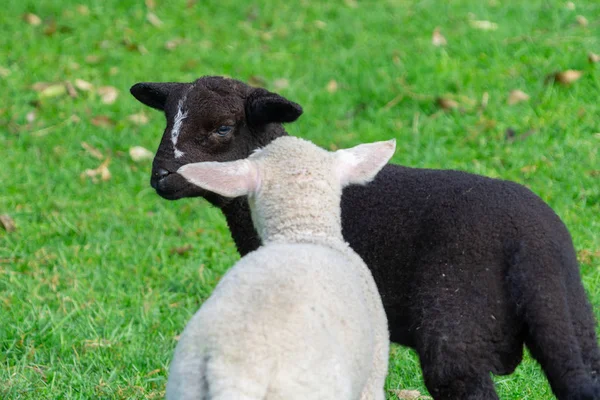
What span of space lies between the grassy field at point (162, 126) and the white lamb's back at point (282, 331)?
162cm

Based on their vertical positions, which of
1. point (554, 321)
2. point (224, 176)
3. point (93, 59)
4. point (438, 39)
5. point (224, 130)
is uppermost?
point (224, 176)

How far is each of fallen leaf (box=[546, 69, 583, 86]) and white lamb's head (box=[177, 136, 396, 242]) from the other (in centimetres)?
472

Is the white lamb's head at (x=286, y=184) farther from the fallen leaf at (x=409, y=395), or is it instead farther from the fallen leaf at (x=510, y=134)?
the fallen leaf at (x=510, y=134)

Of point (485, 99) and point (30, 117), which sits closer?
point (485, 99)

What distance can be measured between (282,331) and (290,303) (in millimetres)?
102

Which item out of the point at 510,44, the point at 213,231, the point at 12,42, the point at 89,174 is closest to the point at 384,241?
the point at 213,231

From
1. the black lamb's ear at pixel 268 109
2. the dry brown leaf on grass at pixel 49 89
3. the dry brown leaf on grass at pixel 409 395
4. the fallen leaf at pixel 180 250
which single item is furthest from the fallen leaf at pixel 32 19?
the dry brown leaf on grass at pixel 409 395

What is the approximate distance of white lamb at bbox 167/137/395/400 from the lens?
9.74 feet

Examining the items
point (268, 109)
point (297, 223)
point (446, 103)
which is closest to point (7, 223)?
point (268, 109)

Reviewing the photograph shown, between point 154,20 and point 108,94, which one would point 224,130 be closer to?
point 108,94

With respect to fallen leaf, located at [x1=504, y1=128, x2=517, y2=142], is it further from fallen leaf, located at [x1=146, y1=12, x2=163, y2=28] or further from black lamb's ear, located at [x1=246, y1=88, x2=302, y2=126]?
fallen leaf, located at [x1=146, y1=12, x2=163, y2=28]

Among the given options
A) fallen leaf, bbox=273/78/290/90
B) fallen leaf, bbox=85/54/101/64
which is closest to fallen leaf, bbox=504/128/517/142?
fallen leaf, bbox=273/78/290/90

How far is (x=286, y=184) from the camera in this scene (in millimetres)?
3590

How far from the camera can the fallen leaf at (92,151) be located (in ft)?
26.1
